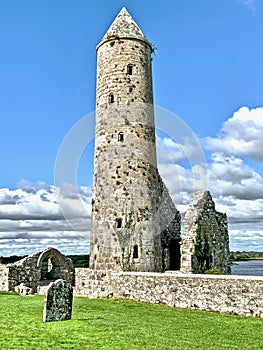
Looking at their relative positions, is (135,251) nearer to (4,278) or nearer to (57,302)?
(4,278)

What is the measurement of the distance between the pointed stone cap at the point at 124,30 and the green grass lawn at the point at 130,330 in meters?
15.5

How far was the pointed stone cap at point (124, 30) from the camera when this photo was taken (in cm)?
2491

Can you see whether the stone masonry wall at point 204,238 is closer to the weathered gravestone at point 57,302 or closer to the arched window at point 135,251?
the arched window at point 135,251

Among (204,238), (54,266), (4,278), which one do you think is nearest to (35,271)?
(4,278)

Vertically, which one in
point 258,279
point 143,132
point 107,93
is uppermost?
point 107,93

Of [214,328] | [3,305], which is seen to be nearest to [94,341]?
[214,328]

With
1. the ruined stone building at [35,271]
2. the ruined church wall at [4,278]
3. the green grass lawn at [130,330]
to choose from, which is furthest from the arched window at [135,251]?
the ruined church wall at [4,278]

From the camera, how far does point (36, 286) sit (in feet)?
90.5

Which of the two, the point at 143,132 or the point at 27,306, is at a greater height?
the point at 143,132

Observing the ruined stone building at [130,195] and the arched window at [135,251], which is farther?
the ruined stone building at [130,195]

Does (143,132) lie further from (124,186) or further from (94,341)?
(94,341)

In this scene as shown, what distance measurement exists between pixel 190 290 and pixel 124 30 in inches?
613

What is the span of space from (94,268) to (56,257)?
25.5ft

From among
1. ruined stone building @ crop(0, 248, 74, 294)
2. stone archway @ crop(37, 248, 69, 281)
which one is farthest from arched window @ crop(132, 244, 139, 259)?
stone archway @ crop(37, 248, 69, 281)
